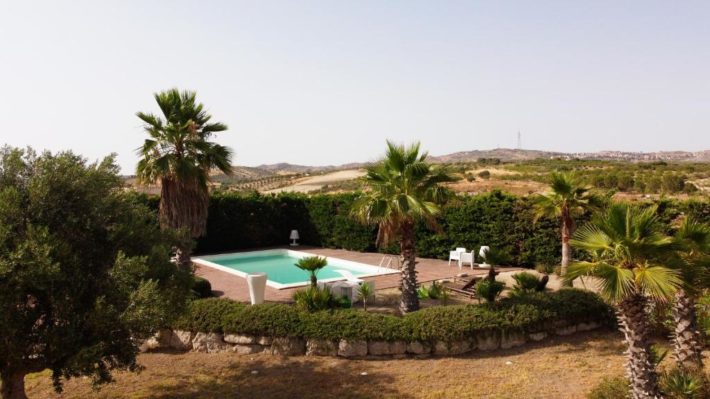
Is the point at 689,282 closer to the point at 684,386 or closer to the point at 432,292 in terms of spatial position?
the point at 684,386

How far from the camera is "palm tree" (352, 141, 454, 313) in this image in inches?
396

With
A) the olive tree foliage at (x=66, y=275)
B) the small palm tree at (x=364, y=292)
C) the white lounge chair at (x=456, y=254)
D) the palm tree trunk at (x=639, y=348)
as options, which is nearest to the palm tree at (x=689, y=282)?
the palm tree trunk at (x=639, y=348)

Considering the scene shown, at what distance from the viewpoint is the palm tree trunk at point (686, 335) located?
7.38 m

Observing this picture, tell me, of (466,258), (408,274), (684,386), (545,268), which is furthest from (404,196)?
(545,268)

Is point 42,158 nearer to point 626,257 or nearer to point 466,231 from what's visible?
point 626,257

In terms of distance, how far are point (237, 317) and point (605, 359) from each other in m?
7.18

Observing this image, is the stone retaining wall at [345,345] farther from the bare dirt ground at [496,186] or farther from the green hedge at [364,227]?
the bare dirt ground at [496,186]

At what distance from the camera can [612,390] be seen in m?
6.93

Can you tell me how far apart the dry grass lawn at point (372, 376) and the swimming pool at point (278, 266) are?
286 inches

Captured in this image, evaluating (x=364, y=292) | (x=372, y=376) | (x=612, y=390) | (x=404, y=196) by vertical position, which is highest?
(x=404, y=196)

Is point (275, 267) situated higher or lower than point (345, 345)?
lower

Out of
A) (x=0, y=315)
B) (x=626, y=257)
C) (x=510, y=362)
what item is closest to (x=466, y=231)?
(x=510, y=362)

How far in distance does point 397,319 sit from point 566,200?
7415mm

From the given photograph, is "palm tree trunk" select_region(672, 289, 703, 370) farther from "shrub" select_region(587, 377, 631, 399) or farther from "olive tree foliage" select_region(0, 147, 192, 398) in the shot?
"olive tree foliage" select_region(0, 147, 192, 398)
